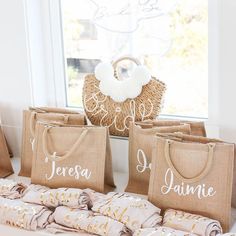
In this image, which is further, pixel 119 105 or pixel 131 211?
pixel 119 105

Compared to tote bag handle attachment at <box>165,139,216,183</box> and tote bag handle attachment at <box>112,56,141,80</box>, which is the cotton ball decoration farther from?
tote bag handle attachment at <box>165,139,216,183</box>

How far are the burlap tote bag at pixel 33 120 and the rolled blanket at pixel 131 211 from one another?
45 centimetres

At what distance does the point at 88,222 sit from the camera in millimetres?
1562

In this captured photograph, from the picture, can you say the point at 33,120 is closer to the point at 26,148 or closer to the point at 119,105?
the point at 26,148

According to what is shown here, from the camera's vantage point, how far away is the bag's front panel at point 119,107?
1.90 m

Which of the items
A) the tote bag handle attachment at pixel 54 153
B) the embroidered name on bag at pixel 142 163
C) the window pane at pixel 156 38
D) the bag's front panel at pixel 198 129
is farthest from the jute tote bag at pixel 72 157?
the window pane at pixel 156 38

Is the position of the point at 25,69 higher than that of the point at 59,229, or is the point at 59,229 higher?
the point at 25,69

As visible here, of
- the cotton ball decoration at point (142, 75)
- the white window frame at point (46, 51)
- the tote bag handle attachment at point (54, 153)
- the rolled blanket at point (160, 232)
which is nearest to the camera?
the rolled blanket at point (160, 232)

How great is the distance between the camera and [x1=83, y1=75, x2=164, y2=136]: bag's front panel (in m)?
1.90

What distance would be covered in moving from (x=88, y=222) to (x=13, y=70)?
0.92 metres

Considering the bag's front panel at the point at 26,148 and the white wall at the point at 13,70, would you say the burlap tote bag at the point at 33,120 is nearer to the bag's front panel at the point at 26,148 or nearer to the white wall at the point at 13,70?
the bag's front panel at the point at 26,148

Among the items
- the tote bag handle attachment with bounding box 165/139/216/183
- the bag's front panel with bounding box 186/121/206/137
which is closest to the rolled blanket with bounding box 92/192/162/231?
the tote bag handle attachment with bounding box 165/139/216/183

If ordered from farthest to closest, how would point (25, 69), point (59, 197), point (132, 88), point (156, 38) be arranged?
point (25, 69) < point (156, 38) < point (132, 88) < point (59, 197)

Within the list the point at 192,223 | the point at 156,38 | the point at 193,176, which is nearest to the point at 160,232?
the point at 192,223
